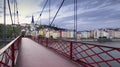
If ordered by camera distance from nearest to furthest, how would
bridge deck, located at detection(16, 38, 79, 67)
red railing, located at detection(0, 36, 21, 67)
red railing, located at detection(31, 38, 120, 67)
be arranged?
red railing, located at detection(0, 36, 21, 67) < red railing, located at detection(31, 38, 120, 67) < bridge deck, located at detection(16, 38, 79, 67)

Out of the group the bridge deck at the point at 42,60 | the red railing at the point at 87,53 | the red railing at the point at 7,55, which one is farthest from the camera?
the bridge deck at the point at 42,60

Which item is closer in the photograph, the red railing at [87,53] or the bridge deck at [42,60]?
the red railing at [87,53]

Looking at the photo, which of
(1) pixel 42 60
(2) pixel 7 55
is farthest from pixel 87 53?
(2) pixel 7 55

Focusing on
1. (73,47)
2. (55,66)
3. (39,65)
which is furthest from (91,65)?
(73,47)

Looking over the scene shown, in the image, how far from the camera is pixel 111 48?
4.05 meters

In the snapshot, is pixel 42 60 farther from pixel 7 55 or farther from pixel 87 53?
pixel 7 55

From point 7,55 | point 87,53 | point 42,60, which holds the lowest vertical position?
point 42,60

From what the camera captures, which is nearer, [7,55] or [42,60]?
[7,55]

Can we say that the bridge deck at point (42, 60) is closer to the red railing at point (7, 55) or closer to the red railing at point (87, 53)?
the red railing at point (87, 53)

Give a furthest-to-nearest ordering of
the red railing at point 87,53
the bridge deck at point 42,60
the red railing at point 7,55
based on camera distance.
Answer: the bridge deck at point 42,60 < the red railing at point 87,53 < the red railing at point 7,55

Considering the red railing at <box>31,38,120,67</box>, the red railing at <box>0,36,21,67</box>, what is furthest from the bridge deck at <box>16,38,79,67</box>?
the red railing at <box>0,36,21,67</box>

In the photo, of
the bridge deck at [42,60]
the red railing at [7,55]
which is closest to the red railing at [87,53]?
the bridge deck at [42,60]

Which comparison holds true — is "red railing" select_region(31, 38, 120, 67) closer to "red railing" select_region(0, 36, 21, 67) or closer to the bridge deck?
the bridge deck

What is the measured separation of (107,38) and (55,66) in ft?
30.9
